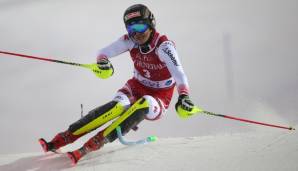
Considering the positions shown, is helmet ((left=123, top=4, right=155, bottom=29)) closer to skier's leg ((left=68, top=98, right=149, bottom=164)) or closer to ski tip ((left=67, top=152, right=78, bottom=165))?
skier's leg ((left=68, top=98, right=149, bottom=164))

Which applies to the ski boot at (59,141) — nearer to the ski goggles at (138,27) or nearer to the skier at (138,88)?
the skier at (138,88)

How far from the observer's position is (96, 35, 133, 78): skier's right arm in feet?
16.5

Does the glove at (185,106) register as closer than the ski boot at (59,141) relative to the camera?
Yes

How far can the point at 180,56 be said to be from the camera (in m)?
9.55

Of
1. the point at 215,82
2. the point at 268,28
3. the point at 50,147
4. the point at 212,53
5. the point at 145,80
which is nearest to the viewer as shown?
the point at 50,147

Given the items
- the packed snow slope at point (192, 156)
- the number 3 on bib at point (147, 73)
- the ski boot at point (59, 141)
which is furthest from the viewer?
the number 3 on bib at point (147, 73)

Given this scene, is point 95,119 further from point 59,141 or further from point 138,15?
point 138,15

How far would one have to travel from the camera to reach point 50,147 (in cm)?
455

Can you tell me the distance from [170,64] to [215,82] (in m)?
4.33

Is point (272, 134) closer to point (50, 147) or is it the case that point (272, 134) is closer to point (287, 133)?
point (287, 133)

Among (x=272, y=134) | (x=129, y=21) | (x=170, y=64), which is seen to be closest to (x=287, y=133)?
(x=272, y=134)

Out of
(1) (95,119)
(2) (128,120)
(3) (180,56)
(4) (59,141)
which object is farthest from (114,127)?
(3) (180,56)

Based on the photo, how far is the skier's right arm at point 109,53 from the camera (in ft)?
16.5

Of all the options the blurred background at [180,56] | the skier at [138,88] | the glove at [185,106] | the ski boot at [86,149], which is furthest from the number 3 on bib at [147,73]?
the blurred background at [180,56]
